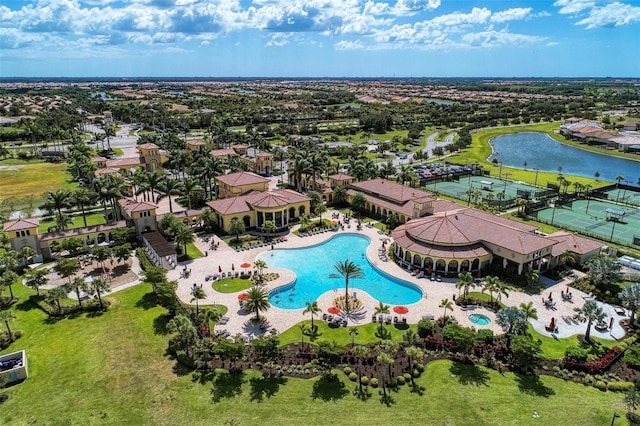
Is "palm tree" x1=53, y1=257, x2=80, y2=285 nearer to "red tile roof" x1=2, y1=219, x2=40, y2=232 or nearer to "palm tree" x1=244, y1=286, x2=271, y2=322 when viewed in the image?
"red tile roof" x1=2, y1=219, x2=40, y2=232

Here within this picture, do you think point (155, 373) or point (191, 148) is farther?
point (191, 148)

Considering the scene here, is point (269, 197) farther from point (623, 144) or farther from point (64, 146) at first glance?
point (623, 144)

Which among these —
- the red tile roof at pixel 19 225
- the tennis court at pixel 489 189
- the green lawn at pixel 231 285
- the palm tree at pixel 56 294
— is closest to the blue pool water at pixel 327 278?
the green lawn at pixel 231 285

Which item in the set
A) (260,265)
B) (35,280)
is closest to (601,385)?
(260,265)

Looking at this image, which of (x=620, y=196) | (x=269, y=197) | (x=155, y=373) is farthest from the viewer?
(x=620, y=196)

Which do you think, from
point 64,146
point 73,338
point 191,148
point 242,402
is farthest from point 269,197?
point 64,146

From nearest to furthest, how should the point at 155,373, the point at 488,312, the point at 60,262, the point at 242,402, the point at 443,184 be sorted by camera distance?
the point at 242,402 < the point at 155,373 < the point at 488,312 < the point at 60,262 < the point at 443,184
